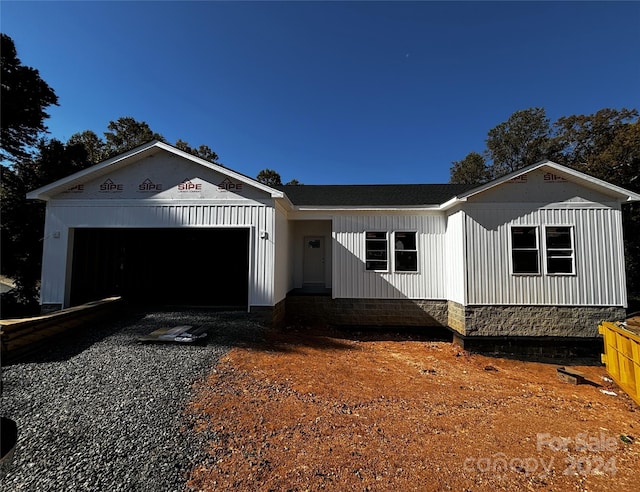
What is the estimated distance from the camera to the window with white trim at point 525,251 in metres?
8.20

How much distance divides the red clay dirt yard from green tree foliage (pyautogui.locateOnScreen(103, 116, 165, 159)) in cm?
2241

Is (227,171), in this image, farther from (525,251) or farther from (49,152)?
(49,152)

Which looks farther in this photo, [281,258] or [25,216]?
[25,216]

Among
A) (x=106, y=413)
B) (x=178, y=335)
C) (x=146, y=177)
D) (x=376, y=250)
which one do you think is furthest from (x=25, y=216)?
(x=376, y=250)

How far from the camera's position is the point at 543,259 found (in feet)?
26.7

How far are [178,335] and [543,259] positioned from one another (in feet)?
29.9

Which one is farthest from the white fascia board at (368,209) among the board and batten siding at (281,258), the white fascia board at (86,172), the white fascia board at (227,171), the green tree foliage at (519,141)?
the green tree foliage at (519,141)

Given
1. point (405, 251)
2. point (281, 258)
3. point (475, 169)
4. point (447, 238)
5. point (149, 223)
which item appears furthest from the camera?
point (475, 169)

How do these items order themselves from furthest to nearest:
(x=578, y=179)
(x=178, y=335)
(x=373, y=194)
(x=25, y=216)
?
(x=25, y=216), (x=373, y=194), (x=578, y=179), (x=178, y=335)

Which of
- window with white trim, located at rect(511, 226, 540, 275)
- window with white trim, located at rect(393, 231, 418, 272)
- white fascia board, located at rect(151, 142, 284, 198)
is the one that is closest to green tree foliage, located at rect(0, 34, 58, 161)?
white fascia board, located at rect(151, 142, 284, 198)

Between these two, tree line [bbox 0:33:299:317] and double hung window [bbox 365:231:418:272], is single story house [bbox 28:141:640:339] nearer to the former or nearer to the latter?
double hung window [bbox 365:231:418:272]

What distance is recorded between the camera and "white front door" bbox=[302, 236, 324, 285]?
11.6 meters

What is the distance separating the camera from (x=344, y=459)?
3287mm

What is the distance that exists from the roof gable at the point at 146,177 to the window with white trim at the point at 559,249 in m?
7.25
